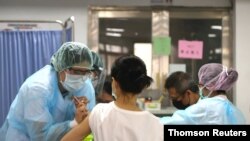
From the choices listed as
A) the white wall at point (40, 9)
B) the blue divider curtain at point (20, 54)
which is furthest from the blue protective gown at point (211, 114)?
the white wall at point (40, 9)

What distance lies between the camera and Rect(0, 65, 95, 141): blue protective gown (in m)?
1.76

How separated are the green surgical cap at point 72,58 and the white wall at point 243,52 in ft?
6.58

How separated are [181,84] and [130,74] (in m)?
1.01

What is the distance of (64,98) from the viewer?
1930 mm

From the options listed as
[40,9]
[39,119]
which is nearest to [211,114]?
[39,119]

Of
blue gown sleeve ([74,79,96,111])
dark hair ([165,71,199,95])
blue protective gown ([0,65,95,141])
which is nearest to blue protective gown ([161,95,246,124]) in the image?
dark hair ([165,71,199,95])

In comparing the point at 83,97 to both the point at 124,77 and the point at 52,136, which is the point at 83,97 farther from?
the point at 124,77

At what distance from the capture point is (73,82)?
6.22 feet

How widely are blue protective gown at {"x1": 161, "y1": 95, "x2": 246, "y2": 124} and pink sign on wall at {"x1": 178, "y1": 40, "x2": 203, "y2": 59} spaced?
4.97 feet

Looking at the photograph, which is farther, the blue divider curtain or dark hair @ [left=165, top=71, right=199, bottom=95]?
the blue divider curtain

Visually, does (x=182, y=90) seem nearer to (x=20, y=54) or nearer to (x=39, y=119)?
(x=39, y=119)

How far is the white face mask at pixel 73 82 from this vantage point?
1885 millimetres

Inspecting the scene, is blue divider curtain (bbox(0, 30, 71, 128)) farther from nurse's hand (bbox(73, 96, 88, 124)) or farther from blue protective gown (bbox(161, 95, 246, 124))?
blue protective gown (bbox(161, 95, 246, 124))

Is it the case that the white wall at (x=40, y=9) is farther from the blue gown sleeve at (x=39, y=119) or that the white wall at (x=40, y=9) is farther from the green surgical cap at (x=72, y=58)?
the blue gown sleeve at (x=39, y=119)
